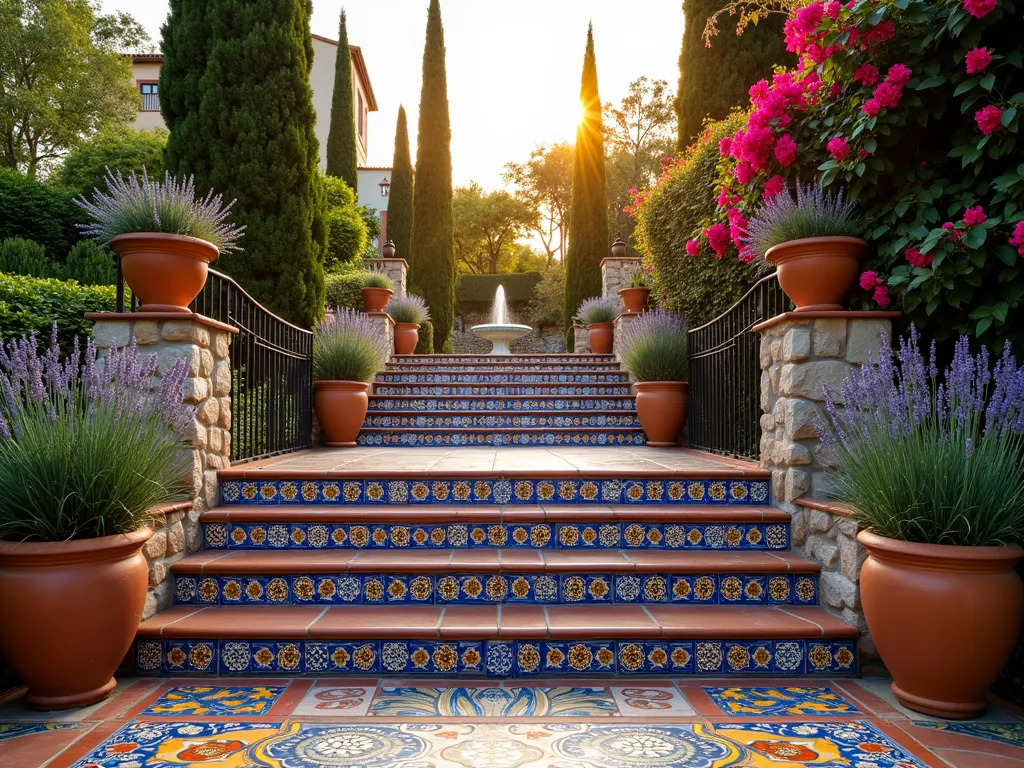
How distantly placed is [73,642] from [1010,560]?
3174mm

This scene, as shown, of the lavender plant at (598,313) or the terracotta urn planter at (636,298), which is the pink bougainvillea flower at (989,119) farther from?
the lavender plant at (598,313)

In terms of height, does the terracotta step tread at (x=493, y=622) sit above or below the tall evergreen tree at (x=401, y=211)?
below

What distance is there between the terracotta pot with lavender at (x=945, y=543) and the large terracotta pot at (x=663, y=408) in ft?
9.39

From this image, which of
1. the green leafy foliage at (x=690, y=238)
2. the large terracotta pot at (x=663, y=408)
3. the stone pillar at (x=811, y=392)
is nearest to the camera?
the stone pillar at (x=811, y=392)

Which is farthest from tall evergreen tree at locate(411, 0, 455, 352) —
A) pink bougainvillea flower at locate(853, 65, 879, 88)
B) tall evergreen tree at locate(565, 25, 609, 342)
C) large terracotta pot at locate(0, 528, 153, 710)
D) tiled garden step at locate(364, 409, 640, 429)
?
large terracotta pot at locate(0, 528, 153, 710)

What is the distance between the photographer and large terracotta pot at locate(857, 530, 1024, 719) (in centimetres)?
202

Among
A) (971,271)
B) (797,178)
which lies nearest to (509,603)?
(971,271)

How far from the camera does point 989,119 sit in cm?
250

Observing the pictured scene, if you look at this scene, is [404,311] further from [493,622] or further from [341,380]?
[493,622]

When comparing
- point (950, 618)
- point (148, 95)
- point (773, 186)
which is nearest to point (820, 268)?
point (773, 186)

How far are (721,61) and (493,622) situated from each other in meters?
7.76

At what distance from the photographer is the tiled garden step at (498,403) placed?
6.26 m

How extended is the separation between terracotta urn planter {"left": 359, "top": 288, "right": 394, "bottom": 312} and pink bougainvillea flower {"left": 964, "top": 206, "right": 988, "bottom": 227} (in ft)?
20.4

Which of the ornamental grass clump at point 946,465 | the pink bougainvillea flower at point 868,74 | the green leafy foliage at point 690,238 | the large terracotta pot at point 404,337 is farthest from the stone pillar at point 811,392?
the large terracotta pot at point 404,337
